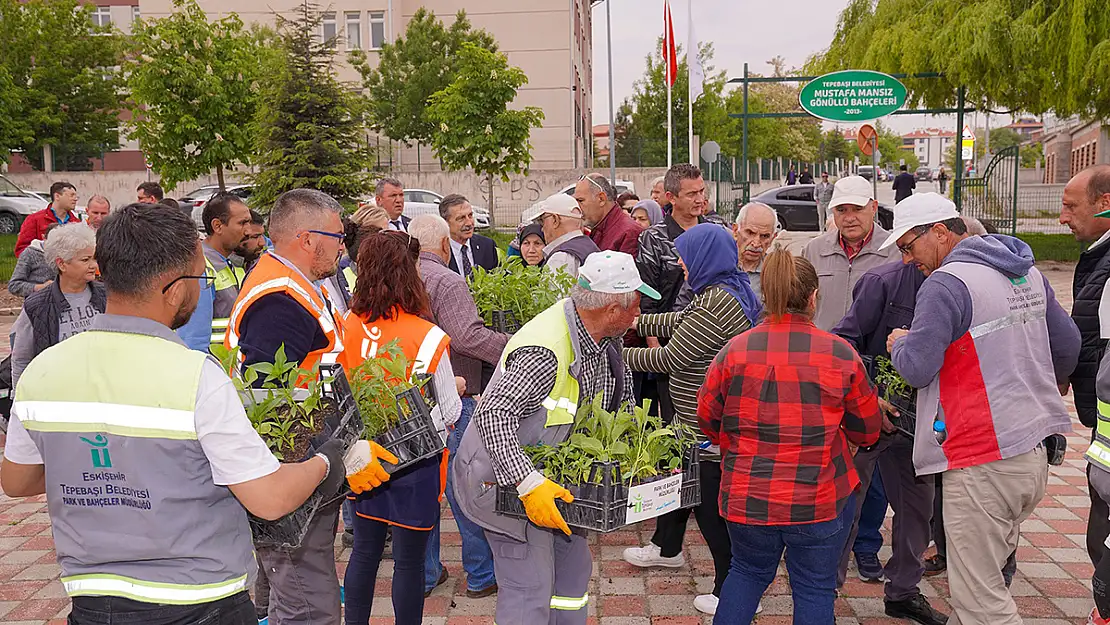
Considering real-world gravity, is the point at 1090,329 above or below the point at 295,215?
below

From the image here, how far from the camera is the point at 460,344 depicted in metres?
4.75

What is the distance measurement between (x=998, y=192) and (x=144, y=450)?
74.3ft

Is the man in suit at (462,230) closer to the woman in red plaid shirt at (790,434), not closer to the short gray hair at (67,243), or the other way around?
the short gray hair at (67,243)

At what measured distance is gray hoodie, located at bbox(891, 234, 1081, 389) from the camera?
366 cm

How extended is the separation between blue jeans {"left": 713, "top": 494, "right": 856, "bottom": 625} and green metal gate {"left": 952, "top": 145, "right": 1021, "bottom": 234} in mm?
18364

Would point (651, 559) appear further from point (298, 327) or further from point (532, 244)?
point (532, 244)

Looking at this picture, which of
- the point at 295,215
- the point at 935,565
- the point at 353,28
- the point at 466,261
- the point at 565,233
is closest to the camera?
the point at 295,215

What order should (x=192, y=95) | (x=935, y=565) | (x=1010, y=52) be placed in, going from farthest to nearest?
(x=192, y=95) < (x=1010, y=52) < (x=935, y=565)

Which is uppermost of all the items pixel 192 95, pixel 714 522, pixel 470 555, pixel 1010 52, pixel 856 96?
pixel 192 95

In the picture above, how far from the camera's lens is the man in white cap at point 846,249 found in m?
5.57

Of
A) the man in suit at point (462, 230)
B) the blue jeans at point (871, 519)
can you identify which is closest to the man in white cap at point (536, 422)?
the blue jeans at point (871, 519)

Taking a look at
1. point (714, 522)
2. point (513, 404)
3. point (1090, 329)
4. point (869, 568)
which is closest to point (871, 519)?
point (869, 568)

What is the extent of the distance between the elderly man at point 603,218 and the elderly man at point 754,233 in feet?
3.66

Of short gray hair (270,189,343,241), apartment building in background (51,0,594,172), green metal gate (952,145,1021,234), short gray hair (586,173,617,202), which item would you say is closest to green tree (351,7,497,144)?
apartment building in background (51,0,594,172)
